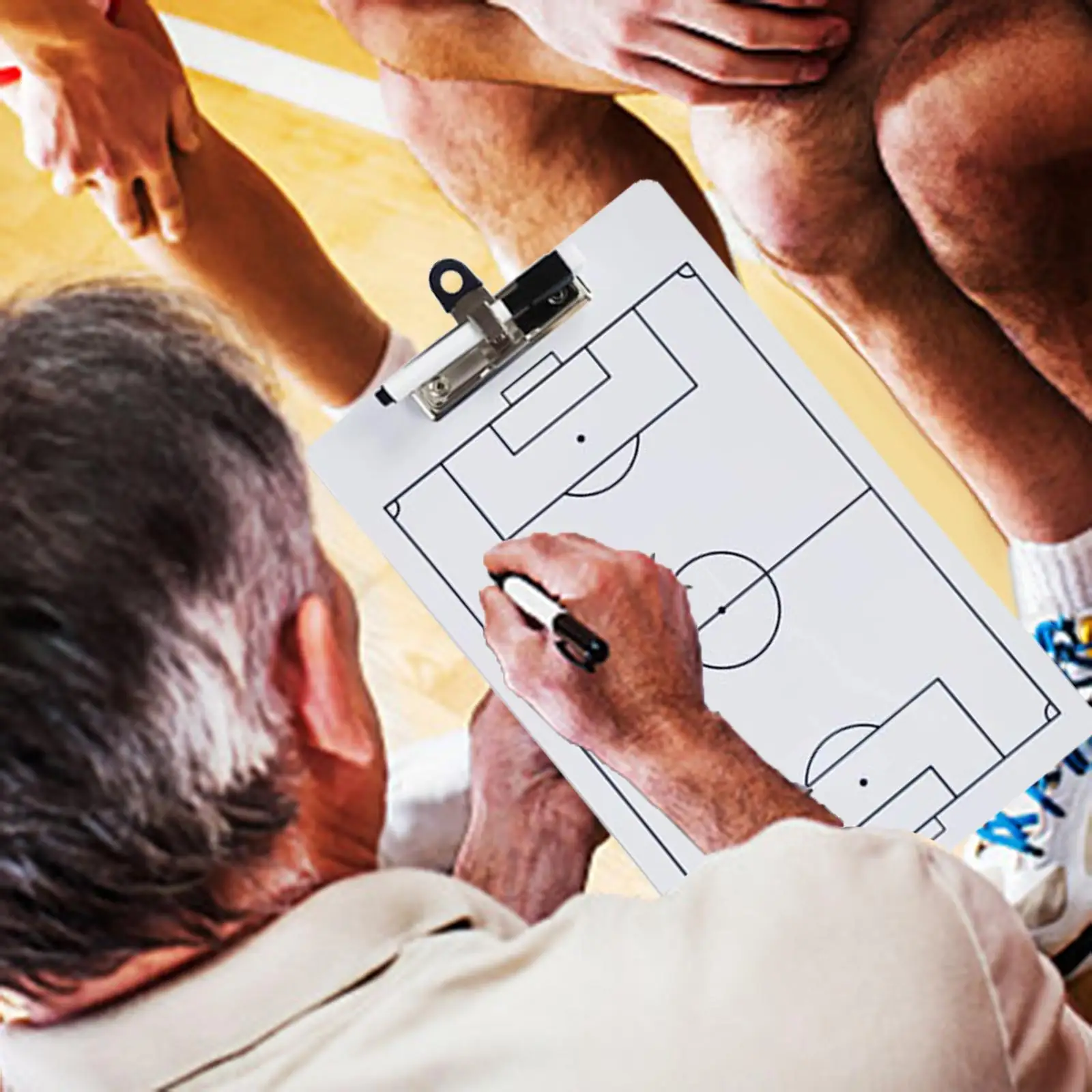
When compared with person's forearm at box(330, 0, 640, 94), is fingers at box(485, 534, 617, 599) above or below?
below

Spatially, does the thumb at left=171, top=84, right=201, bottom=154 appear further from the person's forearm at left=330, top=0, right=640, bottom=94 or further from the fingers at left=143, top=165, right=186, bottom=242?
the person's forearm at left=330, top=0, right=640, bottom=94

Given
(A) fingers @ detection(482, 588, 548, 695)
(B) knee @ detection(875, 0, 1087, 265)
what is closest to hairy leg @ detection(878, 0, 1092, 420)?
(B) knee @ detection(875, 0, 1087, 265)

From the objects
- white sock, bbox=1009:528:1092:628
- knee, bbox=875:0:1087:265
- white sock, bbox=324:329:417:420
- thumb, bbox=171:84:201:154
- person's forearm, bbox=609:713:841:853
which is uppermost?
thumb, bbox=171:84:201:154

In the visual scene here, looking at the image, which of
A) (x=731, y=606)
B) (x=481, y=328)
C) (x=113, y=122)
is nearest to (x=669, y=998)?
(x=731, y=606)

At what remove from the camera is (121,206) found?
1035mm

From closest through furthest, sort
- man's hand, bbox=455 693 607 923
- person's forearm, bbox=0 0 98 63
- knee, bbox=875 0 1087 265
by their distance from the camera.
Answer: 1. knee, bbox=875 0 1087 265
2. person's forearm, bbox=0 0 98 63
3. man's hand, bbox=455 693 607 923

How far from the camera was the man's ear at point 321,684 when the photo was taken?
35.8 inches

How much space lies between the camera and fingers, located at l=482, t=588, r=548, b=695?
95cm

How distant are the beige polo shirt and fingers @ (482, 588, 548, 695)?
177 millimetres

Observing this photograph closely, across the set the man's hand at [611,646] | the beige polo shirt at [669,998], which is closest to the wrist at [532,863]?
the man's hand at [611,646]

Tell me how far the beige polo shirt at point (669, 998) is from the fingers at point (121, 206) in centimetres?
49

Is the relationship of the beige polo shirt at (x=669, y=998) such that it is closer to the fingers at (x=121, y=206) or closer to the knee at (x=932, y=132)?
the knee at (x=932, y=132)

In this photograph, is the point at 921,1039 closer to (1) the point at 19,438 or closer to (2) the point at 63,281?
(1) the point at 19,438

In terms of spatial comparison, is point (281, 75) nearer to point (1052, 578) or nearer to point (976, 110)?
point (976, 110)
